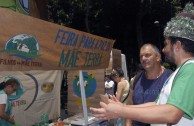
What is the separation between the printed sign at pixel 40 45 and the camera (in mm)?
3613

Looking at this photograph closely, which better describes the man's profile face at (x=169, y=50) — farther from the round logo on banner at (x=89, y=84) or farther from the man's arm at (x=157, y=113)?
the round logo on banner at (x=89, y=84)

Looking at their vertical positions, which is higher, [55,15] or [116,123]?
[55,15]

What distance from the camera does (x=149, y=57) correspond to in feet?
13.3

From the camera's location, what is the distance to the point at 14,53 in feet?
12.3

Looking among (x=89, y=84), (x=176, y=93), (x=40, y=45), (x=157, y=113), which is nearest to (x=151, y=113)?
(x=157, y=113)

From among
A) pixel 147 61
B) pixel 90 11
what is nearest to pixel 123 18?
pixel 90 11

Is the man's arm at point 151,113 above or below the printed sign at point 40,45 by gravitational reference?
below

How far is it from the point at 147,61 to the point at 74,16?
21.9m

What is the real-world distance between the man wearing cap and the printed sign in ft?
6.55

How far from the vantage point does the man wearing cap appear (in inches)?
70.5

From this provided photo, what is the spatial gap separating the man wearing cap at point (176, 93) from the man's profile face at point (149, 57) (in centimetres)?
A: 190

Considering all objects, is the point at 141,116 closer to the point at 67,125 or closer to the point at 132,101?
the point at 132,101

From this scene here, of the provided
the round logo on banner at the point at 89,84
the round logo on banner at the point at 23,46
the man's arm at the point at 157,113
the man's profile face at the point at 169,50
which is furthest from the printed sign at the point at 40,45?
the round logo on banner at the point at 89,84

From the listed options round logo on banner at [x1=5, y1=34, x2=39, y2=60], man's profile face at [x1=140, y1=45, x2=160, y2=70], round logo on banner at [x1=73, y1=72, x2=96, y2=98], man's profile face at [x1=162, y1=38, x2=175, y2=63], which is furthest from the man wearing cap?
round logo on banner at [x1=73, y1=72, x2=96, y2=98]
